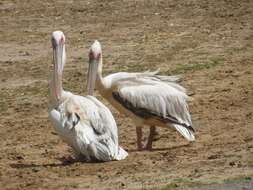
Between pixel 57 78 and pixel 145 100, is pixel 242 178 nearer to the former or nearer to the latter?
pixel 145 100

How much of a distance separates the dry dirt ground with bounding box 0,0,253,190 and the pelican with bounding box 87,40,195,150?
0.29 meters

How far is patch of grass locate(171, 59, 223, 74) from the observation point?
1669 centimetres

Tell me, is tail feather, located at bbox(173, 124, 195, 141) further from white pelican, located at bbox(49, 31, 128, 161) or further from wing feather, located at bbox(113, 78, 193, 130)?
white pelican, located at bbox(49, 31, 128, 161)

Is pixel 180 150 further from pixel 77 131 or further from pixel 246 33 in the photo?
pixel 246 33

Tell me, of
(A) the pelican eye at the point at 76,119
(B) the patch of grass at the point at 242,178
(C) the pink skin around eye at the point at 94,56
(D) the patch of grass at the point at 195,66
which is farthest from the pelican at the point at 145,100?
(D) the patch of grass at the point at 195,66

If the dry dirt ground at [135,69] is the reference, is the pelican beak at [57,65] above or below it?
above

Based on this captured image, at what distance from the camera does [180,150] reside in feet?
38.1

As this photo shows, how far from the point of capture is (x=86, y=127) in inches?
443

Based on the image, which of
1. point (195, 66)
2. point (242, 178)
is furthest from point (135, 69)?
point (242, 178)

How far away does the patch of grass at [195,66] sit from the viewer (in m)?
16.7

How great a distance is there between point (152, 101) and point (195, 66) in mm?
4712

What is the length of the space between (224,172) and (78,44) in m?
10.4

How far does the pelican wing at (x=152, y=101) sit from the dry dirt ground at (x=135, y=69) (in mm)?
352

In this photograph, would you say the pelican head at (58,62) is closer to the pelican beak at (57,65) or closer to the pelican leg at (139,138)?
the pelican beak at (57,65)
